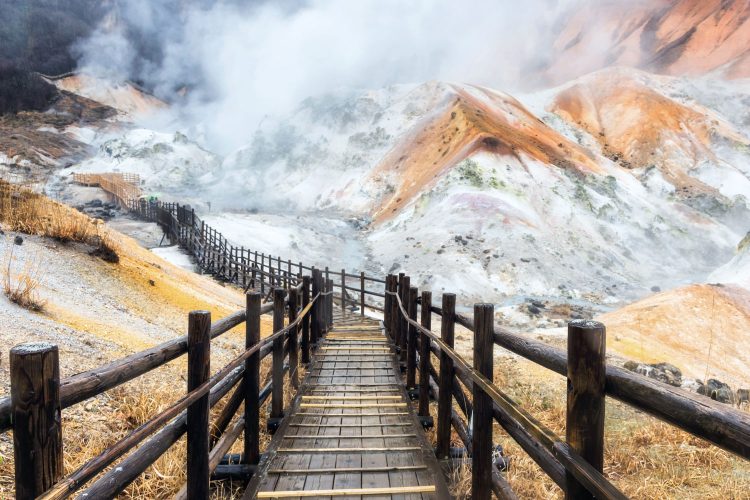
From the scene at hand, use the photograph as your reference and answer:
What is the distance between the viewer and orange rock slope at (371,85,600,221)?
33969mm

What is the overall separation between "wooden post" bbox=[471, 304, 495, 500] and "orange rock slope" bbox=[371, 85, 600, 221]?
1165 inches

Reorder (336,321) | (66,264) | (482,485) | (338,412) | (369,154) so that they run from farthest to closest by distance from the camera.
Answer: (369,154)
(336,321)
(66,264)
(338,412)
(482,485)

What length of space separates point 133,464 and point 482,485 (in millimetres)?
2031

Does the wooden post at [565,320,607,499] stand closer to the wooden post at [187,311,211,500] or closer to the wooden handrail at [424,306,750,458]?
the wooden handrail at [424,306,750,458]

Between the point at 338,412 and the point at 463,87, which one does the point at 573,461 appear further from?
the point at 463,87

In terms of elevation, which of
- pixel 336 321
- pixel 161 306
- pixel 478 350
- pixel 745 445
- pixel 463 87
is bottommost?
pixel 336 321

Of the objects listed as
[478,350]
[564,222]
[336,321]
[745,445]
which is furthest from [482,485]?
→ [564,222]

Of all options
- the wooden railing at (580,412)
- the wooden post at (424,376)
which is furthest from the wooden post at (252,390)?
the wooden post at (424,376)

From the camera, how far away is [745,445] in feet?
3.63

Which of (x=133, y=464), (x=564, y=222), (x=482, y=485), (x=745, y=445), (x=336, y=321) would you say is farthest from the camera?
(x=564, y=222)

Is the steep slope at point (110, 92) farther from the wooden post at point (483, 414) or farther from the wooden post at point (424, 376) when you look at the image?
the wooden post at point (483, 414)

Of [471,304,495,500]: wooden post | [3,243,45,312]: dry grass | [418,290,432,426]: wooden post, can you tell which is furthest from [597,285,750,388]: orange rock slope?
[3,243,45,312]: dry grass

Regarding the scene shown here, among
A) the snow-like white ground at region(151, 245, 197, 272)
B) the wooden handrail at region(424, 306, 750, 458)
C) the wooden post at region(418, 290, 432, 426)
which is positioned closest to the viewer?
the wooden handrail at region(424, 306, 750, 458)

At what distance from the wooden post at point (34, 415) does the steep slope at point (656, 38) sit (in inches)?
3180
